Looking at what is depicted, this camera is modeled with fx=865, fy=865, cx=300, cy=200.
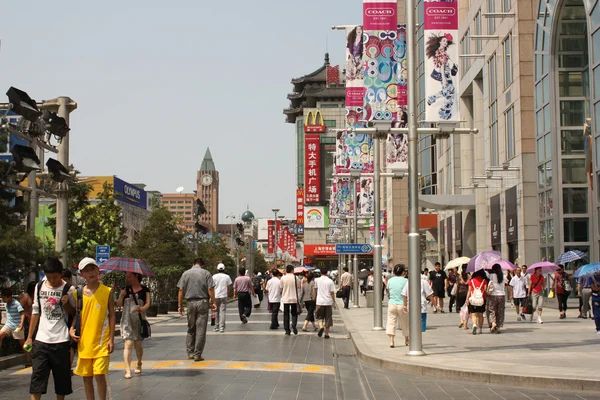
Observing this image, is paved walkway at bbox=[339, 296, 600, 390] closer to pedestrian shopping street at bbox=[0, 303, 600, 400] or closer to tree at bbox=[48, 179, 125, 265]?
pedestrian shopping street at bbox=[0, 303, 600, 400]

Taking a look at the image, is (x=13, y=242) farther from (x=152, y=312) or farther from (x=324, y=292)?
(x=152, y=312)

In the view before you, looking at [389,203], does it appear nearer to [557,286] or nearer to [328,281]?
[557,286]

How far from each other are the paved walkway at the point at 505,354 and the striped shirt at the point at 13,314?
6361 millimetres

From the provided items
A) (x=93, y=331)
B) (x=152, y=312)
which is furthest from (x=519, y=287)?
(x=93, y=331)

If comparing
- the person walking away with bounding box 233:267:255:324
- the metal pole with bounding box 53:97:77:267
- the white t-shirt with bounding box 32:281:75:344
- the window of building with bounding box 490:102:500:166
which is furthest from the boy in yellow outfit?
the window of building with bounding box 490:102:500:166

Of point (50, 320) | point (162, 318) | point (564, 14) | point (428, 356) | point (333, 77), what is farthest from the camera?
point (333, 77)

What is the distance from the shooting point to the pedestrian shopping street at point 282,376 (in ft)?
37.6

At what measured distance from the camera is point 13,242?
57.9ft

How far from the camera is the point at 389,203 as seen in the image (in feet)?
304

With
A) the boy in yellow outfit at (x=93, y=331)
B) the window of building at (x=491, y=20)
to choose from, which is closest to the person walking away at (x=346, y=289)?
the window of building at (x=491, y=20)

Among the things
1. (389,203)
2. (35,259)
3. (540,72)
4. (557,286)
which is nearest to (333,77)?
(389,203)

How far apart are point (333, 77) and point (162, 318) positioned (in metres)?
135

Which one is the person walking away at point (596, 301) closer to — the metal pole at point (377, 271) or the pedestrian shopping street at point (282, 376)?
the pedestrian shopping street at point (282, 376)

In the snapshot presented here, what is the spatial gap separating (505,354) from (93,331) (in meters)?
9.24
